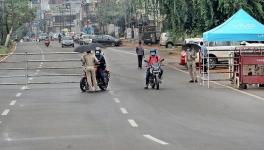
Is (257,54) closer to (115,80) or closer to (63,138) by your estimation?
(115,80)

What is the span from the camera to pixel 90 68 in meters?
26.4

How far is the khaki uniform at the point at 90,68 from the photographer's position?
86.9 ft

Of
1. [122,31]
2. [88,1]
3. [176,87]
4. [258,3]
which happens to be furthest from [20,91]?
[88,1]

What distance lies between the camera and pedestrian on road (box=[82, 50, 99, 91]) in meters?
26.5

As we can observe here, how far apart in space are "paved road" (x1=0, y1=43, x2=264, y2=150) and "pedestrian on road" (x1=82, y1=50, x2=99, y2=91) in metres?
0.65

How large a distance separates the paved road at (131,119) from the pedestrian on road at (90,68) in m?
0.65

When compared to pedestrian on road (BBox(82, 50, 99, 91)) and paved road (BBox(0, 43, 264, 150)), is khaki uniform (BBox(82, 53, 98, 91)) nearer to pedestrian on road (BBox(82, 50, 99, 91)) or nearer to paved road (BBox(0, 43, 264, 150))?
pedestrian on road (BBox(82, 50, 99, 91))

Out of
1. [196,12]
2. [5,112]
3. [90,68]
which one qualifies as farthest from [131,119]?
[196,12]

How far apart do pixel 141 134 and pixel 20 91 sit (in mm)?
14296

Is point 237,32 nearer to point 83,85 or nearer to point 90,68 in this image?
point 90,68

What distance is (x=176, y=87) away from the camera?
28.3 meters

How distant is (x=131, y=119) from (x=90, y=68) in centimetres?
913

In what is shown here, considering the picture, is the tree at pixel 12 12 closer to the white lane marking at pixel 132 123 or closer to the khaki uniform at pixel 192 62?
the khaki uniform at pixel 192 62

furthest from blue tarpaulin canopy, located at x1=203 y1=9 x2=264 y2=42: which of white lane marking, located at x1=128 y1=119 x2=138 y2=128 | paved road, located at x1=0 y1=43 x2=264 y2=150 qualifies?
white lane marking, located at x1=128 y1=119 x2=138 y2=128
